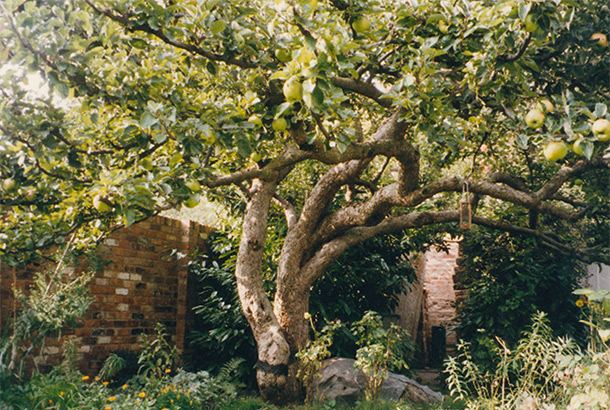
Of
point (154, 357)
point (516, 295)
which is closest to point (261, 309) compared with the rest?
point (154, 357)

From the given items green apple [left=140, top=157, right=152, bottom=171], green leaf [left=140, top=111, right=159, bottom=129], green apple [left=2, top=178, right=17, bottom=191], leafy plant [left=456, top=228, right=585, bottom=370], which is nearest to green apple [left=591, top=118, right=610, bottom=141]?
green leaf [left=140, top=111, right=159, bottom=129]

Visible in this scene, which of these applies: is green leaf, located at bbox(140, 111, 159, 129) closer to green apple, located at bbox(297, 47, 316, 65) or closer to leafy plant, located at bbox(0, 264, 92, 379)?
green apple, located at bbox(297, 47, 316, 65)

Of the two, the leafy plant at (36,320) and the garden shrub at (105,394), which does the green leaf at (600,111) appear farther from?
the leafy plant at (36,320)

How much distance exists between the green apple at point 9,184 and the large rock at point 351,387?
117 inches

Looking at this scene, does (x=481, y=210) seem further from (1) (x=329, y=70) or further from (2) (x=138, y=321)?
(1) (x=329, y=70)

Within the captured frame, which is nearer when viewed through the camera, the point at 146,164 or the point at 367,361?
the point at 146,164

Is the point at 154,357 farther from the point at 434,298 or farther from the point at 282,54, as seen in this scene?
the point at 434,298

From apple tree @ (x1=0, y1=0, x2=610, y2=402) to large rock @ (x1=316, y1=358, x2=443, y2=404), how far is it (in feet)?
1.28

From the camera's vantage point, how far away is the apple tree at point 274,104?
2.55 meters

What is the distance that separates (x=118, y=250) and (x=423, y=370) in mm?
5882

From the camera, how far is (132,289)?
5.46 meters

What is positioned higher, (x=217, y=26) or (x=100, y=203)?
(x=217, y=26)

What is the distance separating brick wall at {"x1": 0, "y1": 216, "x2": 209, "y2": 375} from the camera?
15.5 ft

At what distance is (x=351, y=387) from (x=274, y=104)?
269 cm
